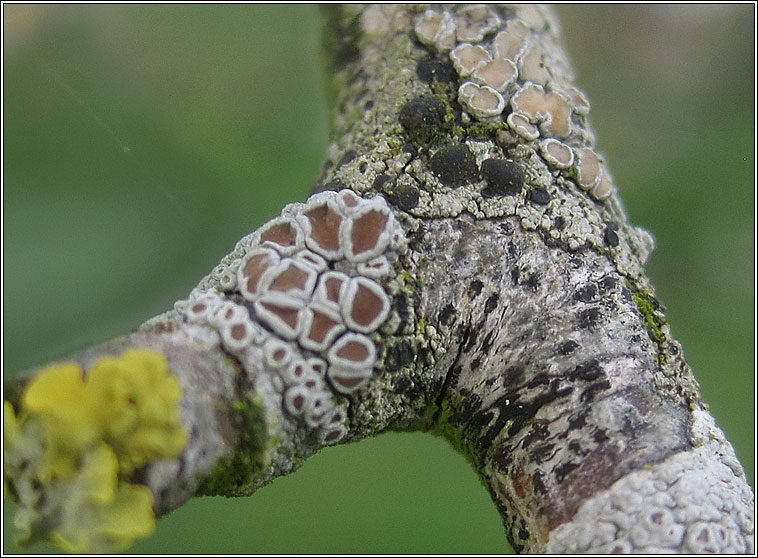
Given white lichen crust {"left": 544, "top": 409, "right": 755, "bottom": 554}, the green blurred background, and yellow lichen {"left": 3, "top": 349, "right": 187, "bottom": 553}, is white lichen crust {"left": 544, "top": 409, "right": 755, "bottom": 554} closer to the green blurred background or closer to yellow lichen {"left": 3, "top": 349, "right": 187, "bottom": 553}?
yellow lichen {"left": 3, "top": 349, "right": 187, "bottom": 553}

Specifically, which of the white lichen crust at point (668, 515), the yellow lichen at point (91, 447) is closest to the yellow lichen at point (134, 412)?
the yellow lichen at point (91, 447)

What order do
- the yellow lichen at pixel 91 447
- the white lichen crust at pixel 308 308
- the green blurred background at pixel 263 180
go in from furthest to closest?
the green blurred background at pixel 263 180
the white lichen crust at pixel 308 308
the yellow lichen at pixel 91 447

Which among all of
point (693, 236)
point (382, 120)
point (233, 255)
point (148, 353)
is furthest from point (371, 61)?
point (693, 236)

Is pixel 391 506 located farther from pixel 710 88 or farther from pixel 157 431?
pixel 710 88

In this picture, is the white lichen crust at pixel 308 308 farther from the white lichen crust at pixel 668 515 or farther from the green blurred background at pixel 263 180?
the green blurred background at pixel 263 180

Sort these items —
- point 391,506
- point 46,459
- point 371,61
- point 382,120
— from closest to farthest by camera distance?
point 46,459 < point 382,120 < point 371,61 < point 391,506

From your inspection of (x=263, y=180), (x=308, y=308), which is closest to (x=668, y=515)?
(x=308, y=308)

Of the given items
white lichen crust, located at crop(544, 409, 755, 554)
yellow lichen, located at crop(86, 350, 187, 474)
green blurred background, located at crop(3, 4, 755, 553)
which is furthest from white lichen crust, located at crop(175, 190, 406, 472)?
green blurred background, located at crop(3, 4, 755, 553)

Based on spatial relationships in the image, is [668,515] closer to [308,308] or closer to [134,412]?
[308,308]
